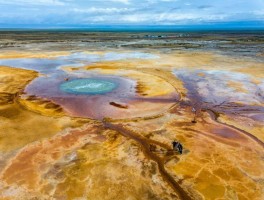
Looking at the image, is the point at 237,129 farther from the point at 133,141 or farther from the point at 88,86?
the point at 88,86

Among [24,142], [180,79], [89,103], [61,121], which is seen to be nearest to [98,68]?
[180,79]

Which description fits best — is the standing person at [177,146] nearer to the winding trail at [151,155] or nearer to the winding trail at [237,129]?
the winding trail at [151,155]

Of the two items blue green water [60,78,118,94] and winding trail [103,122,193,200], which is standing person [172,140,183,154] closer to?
winding trail [103,122,193,200]

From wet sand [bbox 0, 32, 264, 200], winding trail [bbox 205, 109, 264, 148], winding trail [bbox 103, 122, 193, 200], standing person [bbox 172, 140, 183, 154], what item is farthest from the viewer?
winding trail [bbox 205, 109, 264, 148]

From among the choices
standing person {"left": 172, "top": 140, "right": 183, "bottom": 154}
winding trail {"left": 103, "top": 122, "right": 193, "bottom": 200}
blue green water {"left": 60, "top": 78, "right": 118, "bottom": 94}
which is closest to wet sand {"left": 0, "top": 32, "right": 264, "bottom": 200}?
winding trail {"left": 103, "top": 122, "right": 193, "bottom": 200}

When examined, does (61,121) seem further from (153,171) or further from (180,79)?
(180,79)

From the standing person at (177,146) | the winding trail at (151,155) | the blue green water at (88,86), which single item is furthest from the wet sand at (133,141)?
the blue green water at (88,86)
